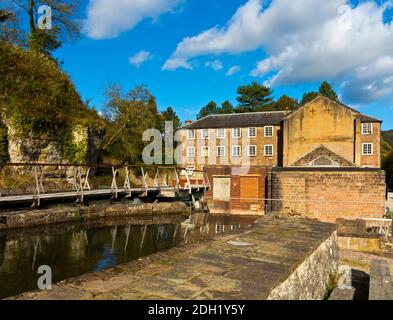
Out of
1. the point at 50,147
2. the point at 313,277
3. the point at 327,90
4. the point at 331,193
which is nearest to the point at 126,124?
the point at 50,147

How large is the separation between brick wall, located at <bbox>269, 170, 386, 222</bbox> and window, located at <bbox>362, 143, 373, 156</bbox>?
51.1ft

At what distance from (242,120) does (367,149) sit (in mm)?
13802

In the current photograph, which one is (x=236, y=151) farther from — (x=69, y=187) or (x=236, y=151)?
(x=69, y=187)

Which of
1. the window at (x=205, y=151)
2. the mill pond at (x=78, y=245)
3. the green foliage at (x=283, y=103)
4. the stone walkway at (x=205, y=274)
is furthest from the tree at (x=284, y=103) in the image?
the stone walkway at (x=205, y=274)

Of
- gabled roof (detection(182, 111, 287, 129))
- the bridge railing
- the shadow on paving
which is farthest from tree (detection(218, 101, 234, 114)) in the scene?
the shadow on paving

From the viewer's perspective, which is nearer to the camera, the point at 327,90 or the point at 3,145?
the point at 3,145

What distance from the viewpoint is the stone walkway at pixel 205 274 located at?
8.95 ft

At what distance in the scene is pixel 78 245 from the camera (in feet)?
33.4

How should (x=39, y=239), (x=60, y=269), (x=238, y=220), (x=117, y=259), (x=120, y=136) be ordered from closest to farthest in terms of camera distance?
(x=60, y=269), (x=117, y=259), (x=39, y=239), (x=238, y=220), (x=120, y=136)

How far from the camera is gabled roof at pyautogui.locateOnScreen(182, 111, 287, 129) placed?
35625mm
